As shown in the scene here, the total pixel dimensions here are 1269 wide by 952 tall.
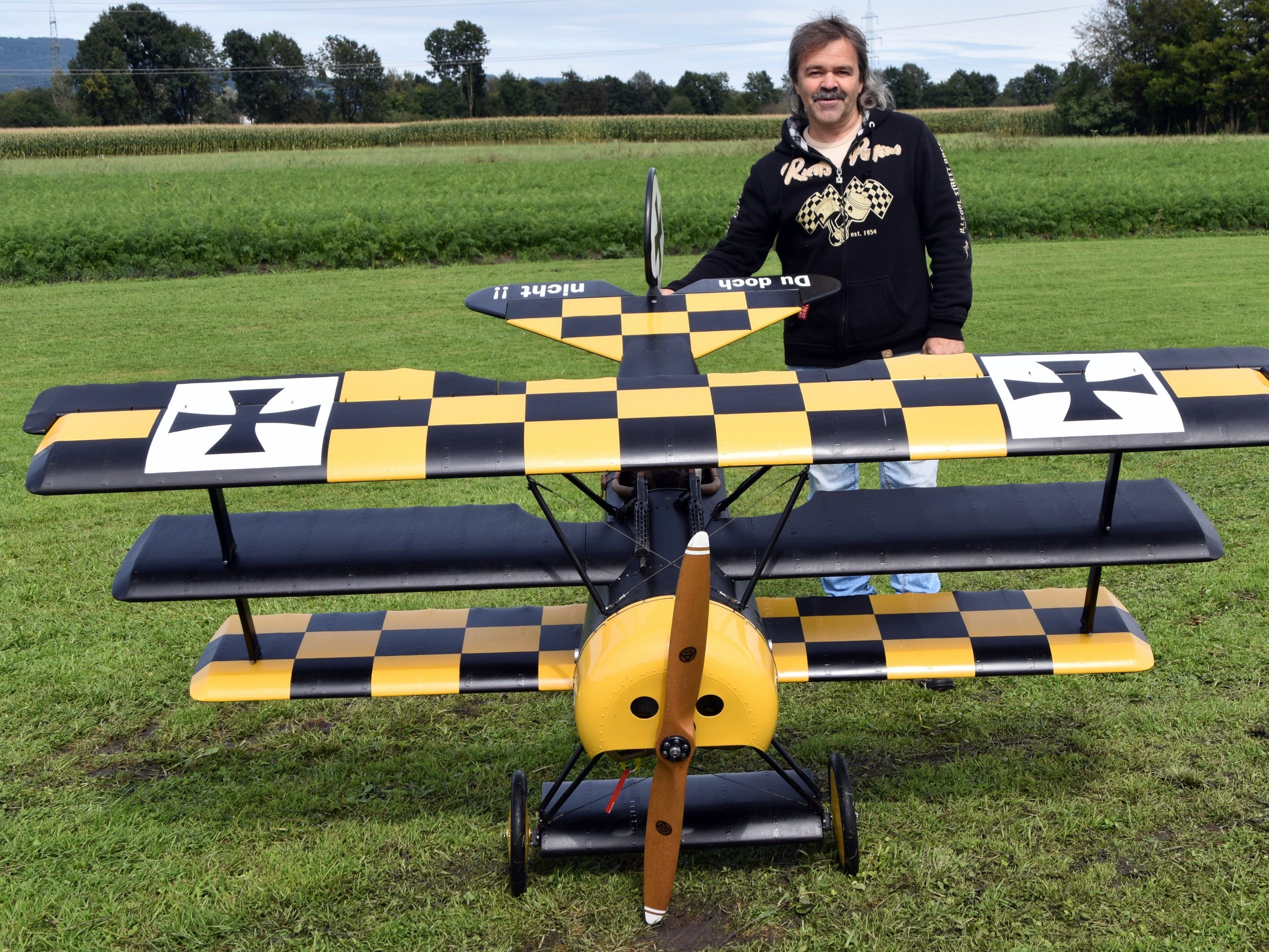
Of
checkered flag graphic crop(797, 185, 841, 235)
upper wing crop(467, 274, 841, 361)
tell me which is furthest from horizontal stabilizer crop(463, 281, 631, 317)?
checkered flag graphic crop(797, 185, 841, 235)

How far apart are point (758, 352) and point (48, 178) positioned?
27311 millimetres

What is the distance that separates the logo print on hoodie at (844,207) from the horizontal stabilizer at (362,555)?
1.83m

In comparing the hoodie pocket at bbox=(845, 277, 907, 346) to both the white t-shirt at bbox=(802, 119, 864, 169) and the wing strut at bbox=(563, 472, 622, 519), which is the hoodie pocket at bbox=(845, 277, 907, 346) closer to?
the white t-shirt at bbox=(802, 119, 864, 169)

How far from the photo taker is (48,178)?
29.9 meters

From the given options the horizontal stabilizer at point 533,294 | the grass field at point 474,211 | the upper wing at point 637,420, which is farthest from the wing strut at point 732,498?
the grass field at point 474,211

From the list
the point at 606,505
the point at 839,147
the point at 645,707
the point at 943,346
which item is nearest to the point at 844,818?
the point at 645,707

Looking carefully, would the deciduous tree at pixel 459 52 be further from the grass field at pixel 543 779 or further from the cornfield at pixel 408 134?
the grass field at pixel 543 779

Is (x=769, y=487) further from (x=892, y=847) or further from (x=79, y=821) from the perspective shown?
(x=79, y=821)

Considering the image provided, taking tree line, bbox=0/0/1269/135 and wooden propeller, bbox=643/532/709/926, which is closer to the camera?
wooden propeller, bbox=643/532/709/926

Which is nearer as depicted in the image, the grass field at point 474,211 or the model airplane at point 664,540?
the model airplane at point 664,540

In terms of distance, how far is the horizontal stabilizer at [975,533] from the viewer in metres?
3.30

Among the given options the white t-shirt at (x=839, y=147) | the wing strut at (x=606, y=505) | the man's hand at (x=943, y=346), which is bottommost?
the wing strut at (x=606, y=505)

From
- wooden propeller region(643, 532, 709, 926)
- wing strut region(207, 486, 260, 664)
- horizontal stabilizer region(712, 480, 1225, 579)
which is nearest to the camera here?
wooden propeller region(643, 532, 709, 926)

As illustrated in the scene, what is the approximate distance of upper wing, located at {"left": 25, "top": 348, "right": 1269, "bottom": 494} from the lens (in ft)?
8.97
